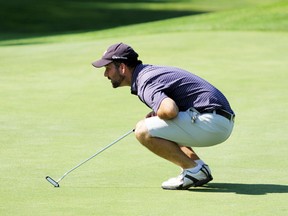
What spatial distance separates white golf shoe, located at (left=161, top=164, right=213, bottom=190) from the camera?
8.13 metres

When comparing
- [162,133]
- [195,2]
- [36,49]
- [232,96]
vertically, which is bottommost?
[195,2]

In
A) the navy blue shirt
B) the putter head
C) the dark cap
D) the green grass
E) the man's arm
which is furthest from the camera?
the putter head

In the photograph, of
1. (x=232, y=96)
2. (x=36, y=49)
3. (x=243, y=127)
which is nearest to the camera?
(x=243, y=127)

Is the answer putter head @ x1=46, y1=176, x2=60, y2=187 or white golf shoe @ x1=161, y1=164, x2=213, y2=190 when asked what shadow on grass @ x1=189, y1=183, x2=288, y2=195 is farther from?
putter head @ x1=46, y1=176, x2=60, y2=187

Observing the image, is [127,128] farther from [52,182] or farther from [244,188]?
[244,188]

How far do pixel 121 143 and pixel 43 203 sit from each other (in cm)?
297

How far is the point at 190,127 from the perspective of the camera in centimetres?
809

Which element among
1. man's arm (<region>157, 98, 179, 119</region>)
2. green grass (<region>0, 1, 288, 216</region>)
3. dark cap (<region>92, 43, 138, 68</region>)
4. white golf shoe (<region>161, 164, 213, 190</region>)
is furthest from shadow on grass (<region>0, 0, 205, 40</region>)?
man's arm (<region>157, 98, 179, 119</region>)

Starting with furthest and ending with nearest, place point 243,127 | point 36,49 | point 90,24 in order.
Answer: point 90,24 → point 36,49 → point 243,127

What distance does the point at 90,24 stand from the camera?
101ft

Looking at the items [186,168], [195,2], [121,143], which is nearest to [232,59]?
[121,143]

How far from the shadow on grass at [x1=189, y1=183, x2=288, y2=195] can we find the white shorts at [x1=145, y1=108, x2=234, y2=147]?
399mm

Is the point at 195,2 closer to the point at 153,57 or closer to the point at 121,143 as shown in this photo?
the point at 153,57

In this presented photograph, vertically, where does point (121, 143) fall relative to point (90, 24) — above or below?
above
